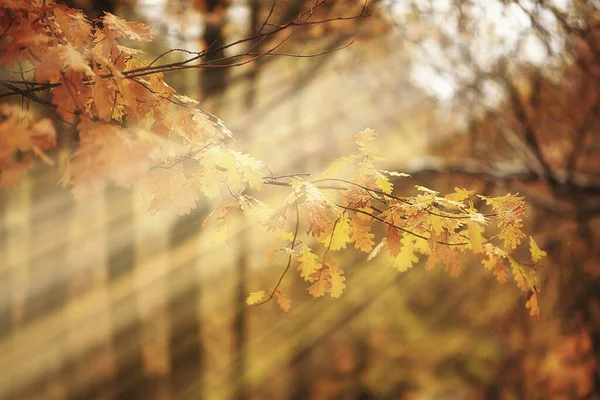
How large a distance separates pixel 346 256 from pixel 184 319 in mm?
4855

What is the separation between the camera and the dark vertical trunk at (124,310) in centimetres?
552

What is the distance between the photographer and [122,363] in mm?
6578

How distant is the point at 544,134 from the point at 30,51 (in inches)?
339

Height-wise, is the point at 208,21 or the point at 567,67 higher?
the point at 208,21

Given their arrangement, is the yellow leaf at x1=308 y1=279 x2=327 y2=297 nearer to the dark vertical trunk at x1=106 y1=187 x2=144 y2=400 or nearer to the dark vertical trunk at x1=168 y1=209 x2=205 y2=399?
the dark vertical trunk at x1=168 y1=209 x2=205 y2=399

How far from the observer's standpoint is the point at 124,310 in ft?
25.3

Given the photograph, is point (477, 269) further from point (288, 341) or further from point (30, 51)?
point (30, 51)

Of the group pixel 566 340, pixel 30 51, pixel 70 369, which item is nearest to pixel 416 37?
pixel 566 340

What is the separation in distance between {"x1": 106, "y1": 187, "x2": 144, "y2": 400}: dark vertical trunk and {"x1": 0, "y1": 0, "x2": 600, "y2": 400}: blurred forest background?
0.12 feet

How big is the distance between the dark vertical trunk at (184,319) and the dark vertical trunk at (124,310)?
0.58 metres

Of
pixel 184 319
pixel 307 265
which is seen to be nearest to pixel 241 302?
pixel 184 319

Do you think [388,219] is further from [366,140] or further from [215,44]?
[215,44]

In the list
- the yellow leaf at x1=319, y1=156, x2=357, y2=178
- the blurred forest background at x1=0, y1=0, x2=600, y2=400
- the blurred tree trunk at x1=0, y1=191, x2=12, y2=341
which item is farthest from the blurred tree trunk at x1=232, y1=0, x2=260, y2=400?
the blurred tree trunk at x1=0, y1=191, x2=12, y2=341

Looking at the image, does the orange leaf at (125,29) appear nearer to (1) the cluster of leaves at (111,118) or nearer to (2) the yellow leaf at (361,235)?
(1) the cluster of leaves at (111,118)
